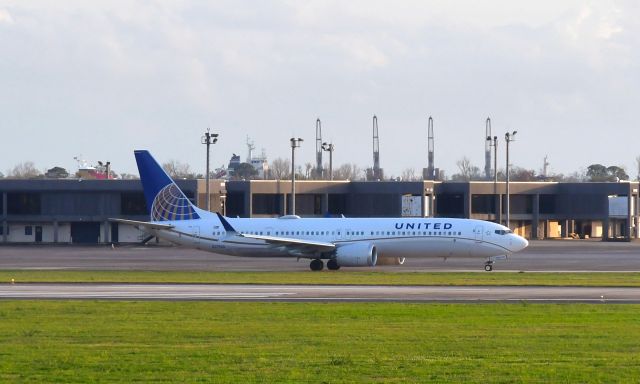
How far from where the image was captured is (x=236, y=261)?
7219cm

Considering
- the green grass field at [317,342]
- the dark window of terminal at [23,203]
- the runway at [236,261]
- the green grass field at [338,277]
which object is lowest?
the runway at [236,261]

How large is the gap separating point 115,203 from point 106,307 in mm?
75332

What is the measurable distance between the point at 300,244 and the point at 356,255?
3.05 metres

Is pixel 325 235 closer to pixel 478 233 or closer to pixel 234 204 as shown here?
pixel 478 233

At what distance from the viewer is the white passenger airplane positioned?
62.9 m

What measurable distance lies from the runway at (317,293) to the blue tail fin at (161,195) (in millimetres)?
20431

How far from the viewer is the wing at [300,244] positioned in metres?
63.0

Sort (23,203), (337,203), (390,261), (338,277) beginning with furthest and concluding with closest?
1. (337,203)
2. (23,203)
3. (390,261)
4. (338,277)

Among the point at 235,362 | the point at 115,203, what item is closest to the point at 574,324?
the point at 235,362

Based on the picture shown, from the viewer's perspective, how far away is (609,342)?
2638cm

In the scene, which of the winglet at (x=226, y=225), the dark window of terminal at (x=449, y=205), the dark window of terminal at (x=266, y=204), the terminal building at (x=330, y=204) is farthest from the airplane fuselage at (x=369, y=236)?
the dark window of terminal at (x=449, y=205)

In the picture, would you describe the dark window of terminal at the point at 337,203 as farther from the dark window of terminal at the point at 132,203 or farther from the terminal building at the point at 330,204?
the dark window of terminal at the point at 132,203

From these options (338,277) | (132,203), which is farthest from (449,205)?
(338,277)

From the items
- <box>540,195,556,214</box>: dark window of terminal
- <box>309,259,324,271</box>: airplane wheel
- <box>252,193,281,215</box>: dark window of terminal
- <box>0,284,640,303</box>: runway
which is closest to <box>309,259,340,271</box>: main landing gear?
<box>309,259,324,271</box>: airplane wheel
